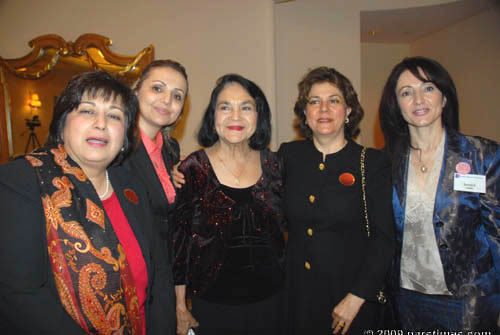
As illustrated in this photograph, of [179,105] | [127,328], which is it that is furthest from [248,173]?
[127,328]

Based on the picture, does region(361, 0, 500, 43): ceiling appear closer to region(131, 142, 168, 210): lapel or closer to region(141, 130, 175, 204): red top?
region(141, 130, 175, 204): red top

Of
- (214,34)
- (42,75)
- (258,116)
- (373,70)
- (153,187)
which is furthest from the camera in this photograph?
(373,70)

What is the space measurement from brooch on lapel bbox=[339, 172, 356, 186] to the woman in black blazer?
43.9 inches

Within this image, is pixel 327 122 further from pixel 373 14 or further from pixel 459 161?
pixel 373 14

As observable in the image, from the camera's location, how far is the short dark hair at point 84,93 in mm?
1311

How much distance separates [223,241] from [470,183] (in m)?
1.46

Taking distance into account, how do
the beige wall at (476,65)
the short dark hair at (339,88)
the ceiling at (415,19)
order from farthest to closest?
the beige wall at (476,65) < the ceiling at (415,19) < the short dark hair at (339,88)

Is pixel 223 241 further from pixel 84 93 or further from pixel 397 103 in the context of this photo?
pixel 397 103

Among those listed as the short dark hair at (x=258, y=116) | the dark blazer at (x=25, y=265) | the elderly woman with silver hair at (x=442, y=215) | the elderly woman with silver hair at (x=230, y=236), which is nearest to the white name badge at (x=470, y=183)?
the elderly woman with silver hair at (x=442, y=215)

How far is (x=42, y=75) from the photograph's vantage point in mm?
3736

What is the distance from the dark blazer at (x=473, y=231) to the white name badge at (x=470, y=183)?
0.03m

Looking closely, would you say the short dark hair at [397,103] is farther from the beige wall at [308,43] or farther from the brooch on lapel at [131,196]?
the beige wall at [308,43]

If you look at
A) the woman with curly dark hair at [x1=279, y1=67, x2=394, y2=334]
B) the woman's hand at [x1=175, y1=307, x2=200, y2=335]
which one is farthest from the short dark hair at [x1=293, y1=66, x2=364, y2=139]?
the woman's hand at [x1=175, y1=307, x2=200, y2=335]

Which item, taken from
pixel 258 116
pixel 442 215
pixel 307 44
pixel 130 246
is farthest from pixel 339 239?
pixel 307 44
